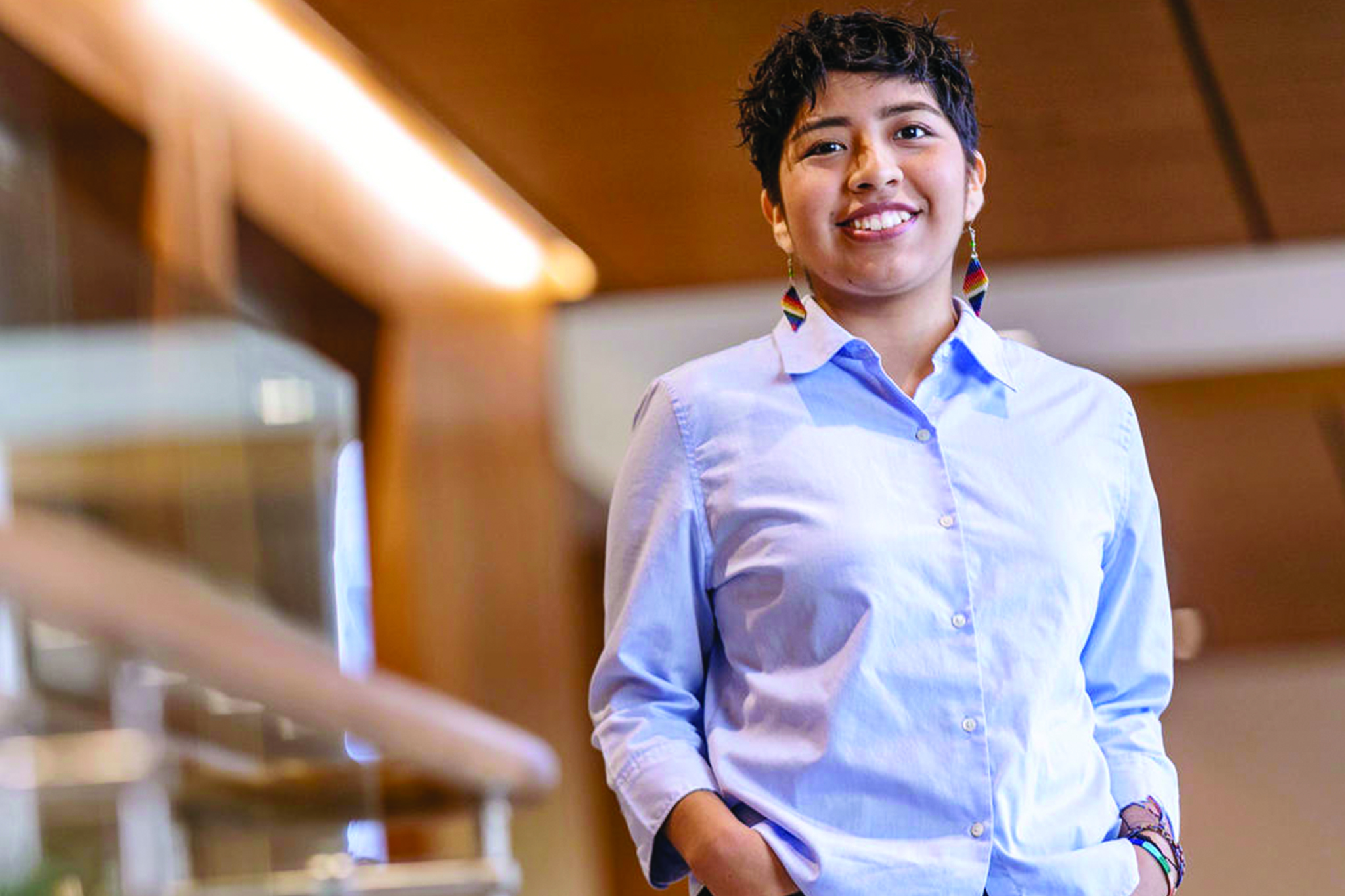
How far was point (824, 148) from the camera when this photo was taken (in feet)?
4.07

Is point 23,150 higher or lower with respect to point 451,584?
higher

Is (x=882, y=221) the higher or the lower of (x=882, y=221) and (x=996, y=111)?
→ the lower

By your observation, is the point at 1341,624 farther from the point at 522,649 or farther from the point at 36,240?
the point at 36,240

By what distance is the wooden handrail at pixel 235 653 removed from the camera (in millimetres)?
1403

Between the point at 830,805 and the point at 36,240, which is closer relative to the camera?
the point at 830,805

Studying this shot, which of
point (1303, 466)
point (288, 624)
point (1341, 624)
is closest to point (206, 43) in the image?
point (288, 624)

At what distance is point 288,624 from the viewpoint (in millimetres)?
3689

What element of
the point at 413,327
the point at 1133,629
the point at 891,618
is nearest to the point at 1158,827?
the point at 1133,629

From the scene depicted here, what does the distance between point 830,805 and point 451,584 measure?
3222 millimetres

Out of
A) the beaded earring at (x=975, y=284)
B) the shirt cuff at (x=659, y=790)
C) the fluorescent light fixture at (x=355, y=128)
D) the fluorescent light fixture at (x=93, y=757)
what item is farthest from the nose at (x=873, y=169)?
the fluorescent light fixture at (x=355, y=128)

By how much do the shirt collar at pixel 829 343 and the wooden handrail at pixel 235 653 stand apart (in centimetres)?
56

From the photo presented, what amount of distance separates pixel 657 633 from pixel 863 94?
1.22ft

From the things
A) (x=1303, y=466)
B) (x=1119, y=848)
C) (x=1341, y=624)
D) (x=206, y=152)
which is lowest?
(x=1119, y=848)

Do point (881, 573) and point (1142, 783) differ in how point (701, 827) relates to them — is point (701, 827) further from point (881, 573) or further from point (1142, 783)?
point (1142, 783)
